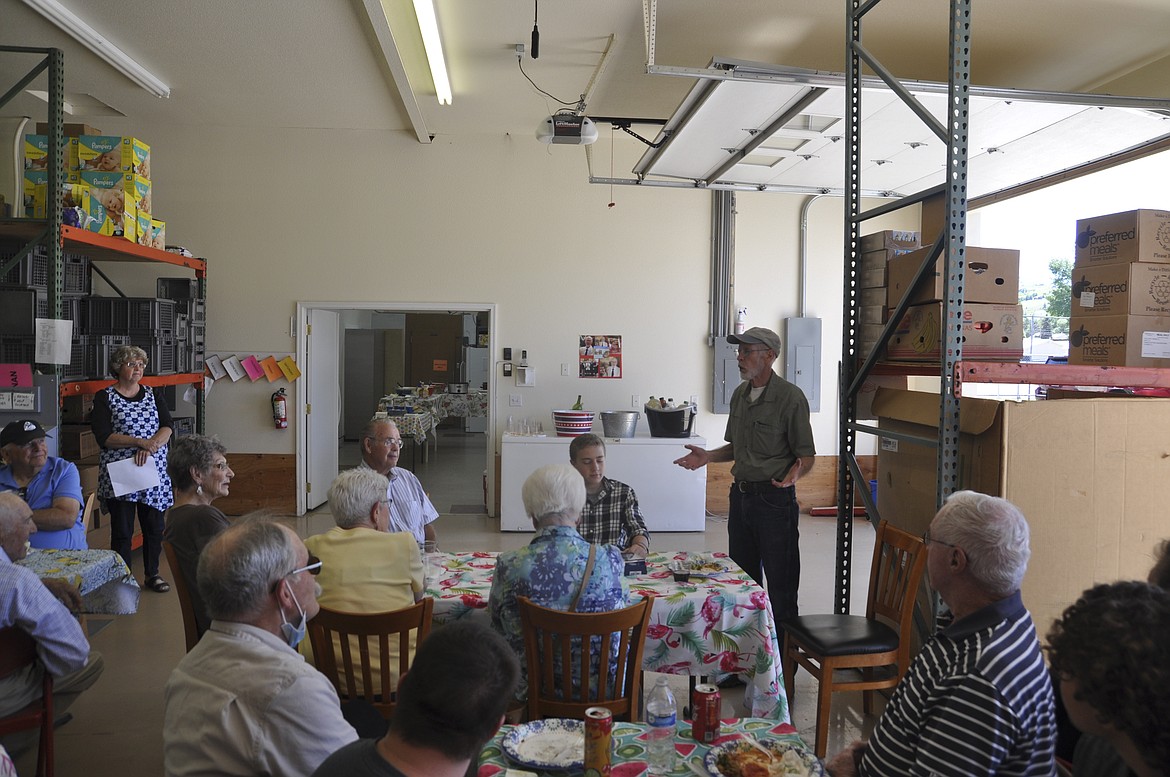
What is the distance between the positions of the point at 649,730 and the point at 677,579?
4.13ft

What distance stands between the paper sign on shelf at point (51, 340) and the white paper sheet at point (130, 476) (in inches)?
29.5

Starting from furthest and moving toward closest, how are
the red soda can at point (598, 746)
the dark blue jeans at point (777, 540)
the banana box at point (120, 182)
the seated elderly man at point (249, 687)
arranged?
the banana box at point (120, 182) < the dark blue jeans at point (777, 540) < the red soda can at point (598, 746) < the seated elderly man at point (249, 687)

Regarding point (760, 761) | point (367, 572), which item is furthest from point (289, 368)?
point (760, 761)

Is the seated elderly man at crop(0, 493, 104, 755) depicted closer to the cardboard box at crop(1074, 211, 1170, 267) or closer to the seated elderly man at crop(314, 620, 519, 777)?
the seated elderly man at crop(314, 620, 519, 777)

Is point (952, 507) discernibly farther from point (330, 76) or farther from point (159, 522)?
point (330, 76)

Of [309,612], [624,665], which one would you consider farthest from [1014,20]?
[309,612]

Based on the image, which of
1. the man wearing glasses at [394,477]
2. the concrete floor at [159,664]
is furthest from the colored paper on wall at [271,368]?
the man wearing glasses at [394,477]

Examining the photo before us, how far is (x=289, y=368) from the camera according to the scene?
25.2 feet

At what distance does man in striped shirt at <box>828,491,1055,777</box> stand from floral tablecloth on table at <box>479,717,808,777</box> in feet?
0.59

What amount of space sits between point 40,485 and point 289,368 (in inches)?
148

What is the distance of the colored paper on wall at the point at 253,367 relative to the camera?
7648 millimetres

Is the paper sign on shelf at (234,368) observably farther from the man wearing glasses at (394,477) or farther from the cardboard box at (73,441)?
the man wearing glasses at (394,477)

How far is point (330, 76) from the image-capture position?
6.26m

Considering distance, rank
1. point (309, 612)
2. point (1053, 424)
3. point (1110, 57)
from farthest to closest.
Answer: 1. point (1110, 57)
2. point (1053, 424)
3. point (309, 612)
